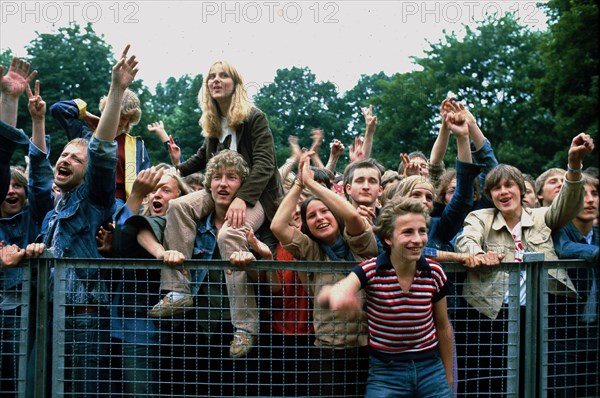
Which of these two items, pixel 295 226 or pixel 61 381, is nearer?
pixel 61 381

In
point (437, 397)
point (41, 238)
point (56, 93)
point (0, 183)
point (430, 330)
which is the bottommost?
→ point (437, 397)

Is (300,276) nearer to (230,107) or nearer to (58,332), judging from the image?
(58,332)

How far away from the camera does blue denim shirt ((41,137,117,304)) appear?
4980 mm

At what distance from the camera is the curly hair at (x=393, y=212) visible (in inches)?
183

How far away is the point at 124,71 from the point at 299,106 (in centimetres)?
1858

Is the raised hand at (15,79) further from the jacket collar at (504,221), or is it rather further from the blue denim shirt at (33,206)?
the jacket collar at (504,221)

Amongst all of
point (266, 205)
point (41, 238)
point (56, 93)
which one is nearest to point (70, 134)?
point (41, 238)

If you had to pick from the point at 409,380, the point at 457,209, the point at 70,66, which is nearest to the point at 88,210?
the point at 409,380

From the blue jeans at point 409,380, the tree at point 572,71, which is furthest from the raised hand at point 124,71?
the tree at point 572,71

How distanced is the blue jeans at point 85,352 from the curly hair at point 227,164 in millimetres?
1271

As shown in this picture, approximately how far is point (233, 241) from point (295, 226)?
53 centimetres

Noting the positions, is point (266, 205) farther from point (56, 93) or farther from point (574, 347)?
point (56, 93)

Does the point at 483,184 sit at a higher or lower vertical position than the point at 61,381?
higher

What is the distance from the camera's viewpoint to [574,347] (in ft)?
16.0
